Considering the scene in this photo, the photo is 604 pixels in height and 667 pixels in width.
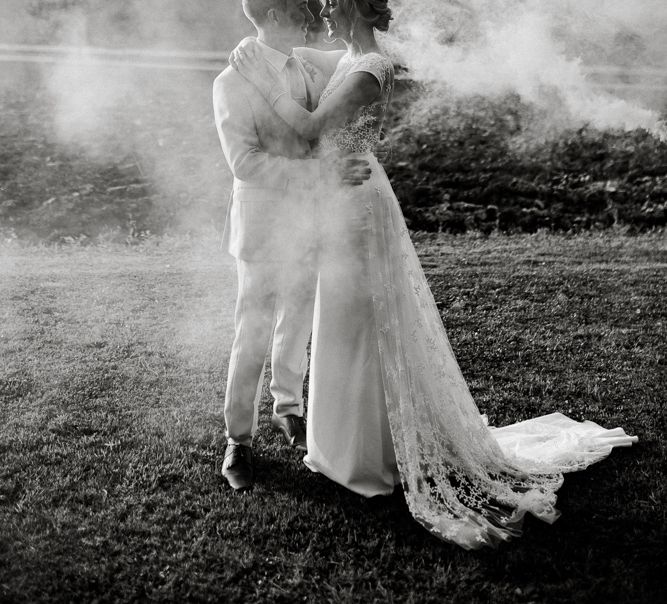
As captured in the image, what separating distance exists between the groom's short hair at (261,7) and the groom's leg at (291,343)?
4.41ft

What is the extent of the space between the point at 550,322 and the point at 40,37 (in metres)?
11.5

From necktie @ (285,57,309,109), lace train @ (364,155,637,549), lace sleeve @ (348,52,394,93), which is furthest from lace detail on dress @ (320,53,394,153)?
necktie @ (285,57,309,109)

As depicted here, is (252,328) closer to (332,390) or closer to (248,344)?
(248,344)

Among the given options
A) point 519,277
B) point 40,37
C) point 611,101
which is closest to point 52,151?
point 40,37

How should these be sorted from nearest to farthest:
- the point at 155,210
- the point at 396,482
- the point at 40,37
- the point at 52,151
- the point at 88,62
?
the point at 396,482 → the point at 155,210 → the point at 52,151 → the point at 88,62 → the point at 40,37

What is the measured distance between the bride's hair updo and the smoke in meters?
2.35

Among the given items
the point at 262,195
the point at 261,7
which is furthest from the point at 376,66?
the point at 262,195

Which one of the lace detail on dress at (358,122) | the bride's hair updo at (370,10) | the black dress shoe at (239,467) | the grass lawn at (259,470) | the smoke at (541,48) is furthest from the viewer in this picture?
the smoke at (541,48)

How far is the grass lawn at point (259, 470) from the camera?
8.29 ft

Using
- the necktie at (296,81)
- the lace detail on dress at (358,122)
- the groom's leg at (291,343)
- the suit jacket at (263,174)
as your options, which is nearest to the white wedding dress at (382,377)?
the lace detail on dress at (358,122)

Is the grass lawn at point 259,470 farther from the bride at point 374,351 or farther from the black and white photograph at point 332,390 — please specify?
the bride at point 374,351

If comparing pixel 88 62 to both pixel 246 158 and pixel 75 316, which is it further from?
pixel 246 158

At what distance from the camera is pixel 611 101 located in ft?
30.2

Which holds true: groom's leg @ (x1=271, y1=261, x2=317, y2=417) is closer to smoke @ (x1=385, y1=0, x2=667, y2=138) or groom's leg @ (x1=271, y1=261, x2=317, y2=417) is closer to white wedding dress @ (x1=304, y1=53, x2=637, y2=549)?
white wedding dress @ (x1=304, y1=53, x2=637, y2=549)
